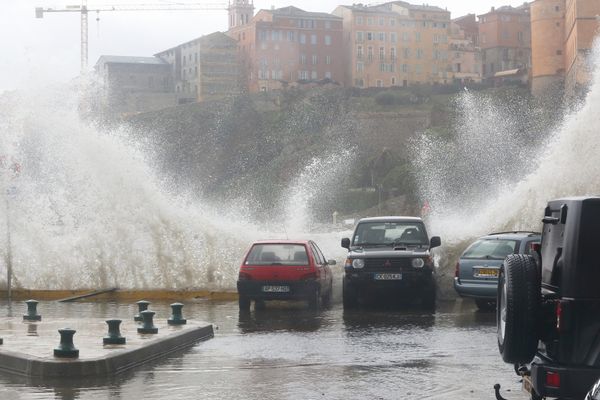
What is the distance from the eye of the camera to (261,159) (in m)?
148

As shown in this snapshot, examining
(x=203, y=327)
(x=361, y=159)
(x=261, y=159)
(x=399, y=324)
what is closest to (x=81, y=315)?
(x=203, y=327)

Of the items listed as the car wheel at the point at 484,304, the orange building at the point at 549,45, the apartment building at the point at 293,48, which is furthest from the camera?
the apartment building at the point at 293,48

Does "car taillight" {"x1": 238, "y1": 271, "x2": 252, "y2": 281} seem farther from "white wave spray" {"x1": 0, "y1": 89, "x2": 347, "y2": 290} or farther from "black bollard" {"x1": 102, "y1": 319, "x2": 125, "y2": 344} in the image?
"black bollard" {"x1": 102, "y1": 319, "x2": 125, "y2": 344}

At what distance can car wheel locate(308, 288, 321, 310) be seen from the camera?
833 inches

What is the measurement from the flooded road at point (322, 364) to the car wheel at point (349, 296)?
0.99 metres

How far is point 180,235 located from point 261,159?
119 metres

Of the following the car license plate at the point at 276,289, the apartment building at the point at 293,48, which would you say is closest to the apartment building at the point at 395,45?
the apartment building at the point at 293,48

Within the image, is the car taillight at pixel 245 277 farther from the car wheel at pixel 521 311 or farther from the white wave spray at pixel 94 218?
the car wheel at pixel 521 311

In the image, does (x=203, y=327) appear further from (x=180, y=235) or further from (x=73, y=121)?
(x=73, y=121)

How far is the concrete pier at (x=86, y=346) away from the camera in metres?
12.3

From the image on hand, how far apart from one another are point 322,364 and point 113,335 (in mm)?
2650

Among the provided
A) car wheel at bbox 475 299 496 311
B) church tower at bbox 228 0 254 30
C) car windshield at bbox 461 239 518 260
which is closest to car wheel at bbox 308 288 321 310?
car windshield at bbox 461 239 518 260

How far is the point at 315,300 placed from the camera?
69.9 feet

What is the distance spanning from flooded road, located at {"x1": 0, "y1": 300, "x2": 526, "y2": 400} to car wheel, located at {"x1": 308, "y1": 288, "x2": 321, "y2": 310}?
76cm
